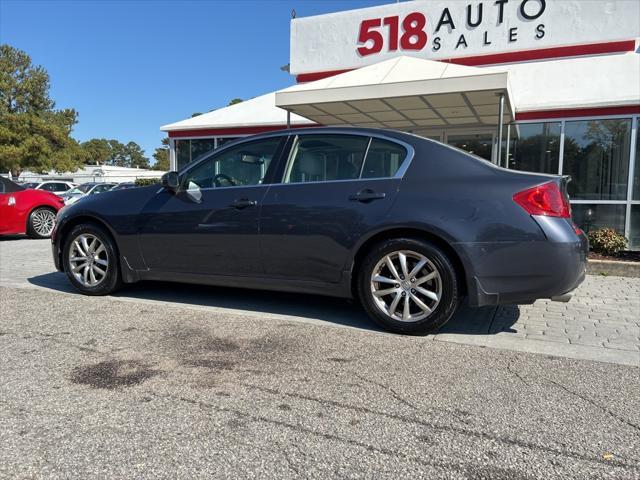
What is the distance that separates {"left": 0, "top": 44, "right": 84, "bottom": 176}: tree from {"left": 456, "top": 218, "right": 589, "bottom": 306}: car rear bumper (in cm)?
4008

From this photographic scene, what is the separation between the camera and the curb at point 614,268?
6945 mm

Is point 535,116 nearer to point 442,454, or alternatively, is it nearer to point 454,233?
point 454,233

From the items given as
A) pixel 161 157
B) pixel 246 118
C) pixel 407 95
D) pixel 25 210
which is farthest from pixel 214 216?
pixel 161 157

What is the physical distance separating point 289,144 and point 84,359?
2.43 m

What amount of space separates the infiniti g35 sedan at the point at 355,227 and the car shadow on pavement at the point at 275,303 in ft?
1.07

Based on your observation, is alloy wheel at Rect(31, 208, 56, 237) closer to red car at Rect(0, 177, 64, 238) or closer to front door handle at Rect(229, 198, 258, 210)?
red car at Rect(0, 177, 64, 238)

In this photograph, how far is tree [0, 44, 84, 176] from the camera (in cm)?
3700

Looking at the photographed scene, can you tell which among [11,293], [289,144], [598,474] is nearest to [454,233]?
[289,144]

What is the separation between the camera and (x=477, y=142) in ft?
36.4

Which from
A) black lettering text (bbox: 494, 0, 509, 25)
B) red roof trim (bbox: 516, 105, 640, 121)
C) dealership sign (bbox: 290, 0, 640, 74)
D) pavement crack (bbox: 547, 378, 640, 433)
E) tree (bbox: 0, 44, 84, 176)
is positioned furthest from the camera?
tree (bbox: 0, 44, 84, 176)

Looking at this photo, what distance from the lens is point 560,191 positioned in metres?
3.86

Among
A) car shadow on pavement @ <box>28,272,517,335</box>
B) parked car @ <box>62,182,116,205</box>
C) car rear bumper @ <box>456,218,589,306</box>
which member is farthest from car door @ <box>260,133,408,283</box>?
parked car @ <box>62,182,116,205</box>

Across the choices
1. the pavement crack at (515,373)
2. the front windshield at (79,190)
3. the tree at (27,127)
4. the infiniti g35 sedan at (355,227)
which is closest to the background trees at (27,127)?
the tree at (27,127)

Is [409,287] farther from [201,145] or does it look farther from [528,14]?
[201,145]
